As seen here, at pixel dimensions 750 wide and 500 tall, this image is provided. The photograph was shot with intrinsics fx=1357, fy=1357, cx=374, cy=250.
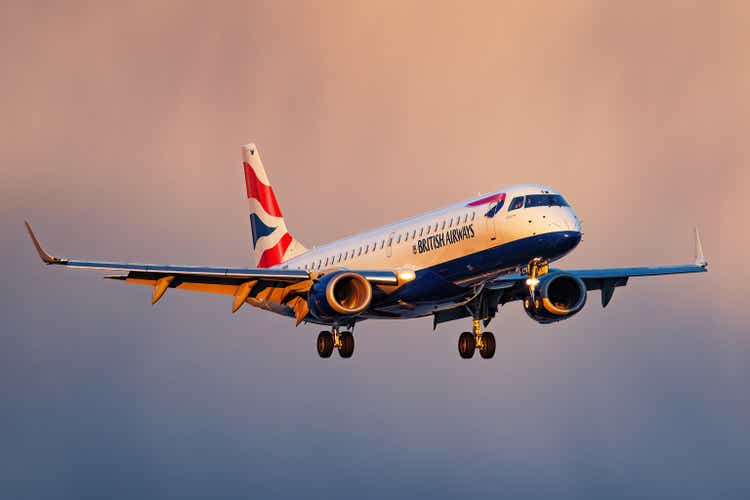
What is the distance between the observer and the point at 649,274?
64250 millimetres

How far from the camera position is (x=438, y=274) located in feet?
175

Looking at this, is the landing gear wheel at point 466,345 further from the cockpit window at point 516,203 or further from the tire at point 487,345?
the cockpit window at point 516,203

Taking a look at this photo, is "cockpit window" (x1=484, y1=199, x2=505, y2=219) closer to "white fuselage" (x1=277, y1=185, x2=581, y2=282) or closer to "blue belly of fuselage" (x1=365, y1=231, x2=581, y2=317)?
"white fuselage" (x1=277, y1=185, x2=581, y2=282)

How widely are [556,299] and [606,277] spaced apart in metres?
5.28

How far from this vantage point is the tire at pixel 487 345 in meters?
60.2

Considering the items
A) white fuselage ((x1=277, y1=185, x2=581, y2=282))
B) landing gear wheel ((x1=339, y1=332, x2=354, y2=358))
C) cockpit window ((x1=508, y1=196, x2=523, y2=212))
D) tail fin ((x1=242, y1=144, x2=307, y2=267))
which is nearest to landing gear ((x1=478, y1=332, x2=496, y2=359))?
landing gear wheel ((x1=339, y1=332, x2=354, y2=358))

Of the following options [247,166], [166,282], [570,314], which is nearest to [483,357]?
[570,314]

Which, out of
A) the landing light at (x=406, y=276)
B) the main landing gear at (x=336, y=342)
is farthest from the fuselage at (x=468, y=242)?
the main landing gear at (x=336, y=342)

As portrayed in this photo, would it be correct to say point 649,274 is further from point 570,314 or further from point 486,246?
point 486,246

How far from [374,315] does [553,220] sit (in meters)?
11.1

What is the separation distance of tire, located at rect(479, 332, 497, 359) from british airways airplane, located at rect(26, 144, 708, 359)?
53mm

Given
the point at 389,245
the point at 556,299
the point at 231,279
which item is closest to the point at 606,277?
the point at 556,299

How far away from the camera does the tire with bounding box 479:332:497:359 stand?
60.2 metres

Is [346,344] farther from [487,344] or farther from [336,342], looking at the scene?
[487,344]
